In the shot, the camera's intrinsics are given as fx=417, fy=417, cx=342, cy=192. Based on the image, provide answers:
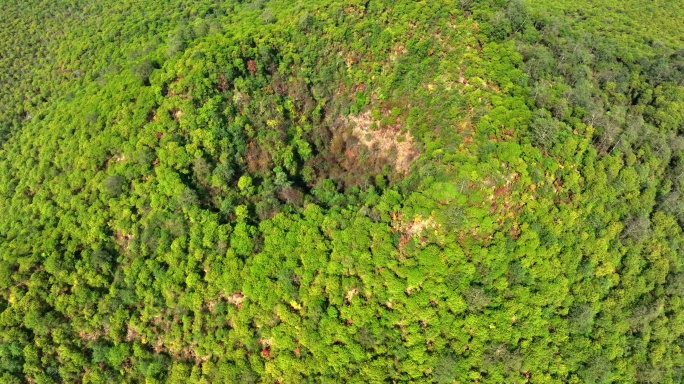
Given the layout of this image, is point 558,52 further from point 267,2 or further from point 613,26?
point 267,2

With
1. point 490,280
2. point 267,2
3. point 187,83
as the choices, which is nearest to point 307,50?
point 187,83

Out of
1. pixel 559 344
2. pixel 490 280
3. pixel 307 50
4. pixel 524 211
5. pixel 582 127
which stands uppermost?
pixel 307 50

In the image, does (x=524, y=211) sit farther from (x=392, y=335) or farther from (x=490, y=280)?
(x=392, y=335)

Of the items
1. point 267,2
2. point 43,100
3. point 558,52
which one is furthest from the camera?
point 267,2

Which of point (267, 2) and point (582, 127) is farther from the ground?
point (267, 2)

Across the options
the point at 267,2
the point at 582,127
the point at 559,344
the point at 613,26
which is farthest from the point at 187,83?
the point at 613,26

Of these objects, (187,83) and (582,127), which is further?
(187,83)

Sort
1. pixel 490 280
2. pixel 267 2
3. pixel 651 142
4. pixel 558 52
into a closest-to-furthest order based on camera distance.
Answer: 1. pixel 490 280
2. pixel 651 142
3. pixel 558 52
4. pixel 267 2
